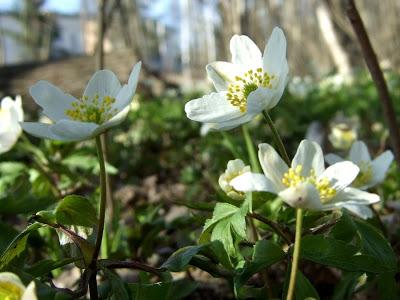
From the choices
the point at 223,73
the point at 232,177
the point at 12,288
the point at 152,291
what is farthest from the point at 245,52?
the point at 12,288

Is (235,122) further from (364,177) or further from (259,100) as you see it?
(364,177)

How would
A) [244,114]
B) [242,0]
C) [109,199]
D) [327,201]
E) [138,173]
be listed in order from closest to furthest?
1. [327,201]
2. [244,114]
3. [109,199]
4. [138,173]
5. [242,0]

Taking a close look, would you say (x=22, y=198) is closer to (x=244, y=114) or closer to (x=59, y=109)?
(x=59, y=109)

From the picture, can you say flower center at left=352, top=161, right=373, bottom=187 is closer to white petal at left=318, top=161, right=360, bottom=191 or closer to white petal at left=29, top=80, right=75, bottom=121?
white petal at left=318, top=161, right=360, bottom=191

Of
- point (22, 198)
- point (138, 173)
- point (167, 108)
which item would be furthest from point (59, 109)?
point (167, 108)

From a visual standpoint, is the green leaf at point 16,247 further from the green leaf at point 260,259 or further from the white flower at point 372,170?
the white flower at point 372,170

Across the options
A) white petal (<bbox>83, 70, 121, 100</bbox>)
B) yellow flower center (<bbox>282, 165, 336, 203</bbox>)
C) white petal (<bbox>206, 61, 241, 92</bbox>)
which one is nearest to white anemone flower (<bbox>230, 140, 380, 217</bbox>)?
yellow flower center (<bbox>282, 165, 336, 203</bbox>)

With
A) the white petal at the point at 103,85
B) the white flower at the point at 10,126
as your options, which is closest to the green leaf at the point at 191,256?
the white petal at the point at 103,85
